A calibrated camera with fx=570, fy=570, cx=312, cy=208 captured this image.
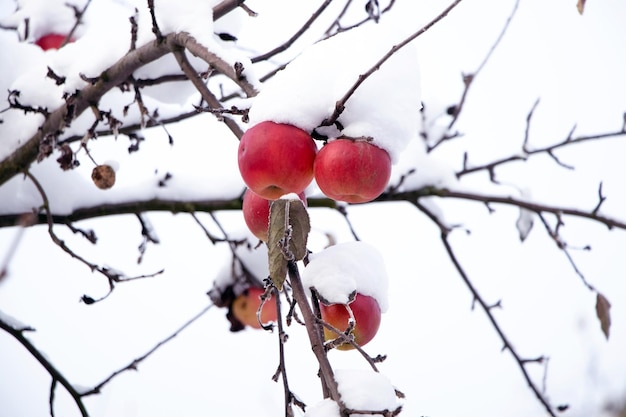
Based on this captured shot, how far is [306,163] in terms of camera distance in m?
1.02

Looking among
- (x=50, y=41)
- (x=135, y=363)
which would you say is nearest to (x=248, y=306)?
(x=135, y=363)

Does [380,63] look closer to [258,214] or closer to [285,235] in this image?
[285,235]

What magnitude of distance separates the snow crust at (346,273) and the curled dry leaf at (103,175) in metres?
0.92

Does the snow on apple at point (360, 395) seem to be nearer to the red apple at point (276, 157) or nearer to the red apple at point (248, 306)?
the red apple at point (276, 157)

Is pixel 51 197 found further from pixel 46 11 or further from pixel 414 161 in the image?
pixel 414 161

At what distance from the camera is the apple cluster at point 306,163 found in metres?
0.97

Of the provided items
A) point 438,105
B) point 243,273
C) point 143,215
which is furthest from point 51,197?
point 438,105

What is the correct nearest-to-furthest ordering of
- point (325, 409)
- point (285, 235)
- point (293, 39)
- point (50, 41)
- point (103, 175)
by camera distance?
point (325, 409), point (285, 235), point (103, 175), point (293, 39), point (50, 41)

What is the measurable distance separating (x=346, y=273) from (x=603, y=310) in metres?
1.13

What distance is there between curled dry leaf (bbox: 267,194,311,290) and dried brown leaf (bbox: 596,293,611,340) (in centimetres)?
122

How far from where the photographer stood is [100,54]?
1676mm

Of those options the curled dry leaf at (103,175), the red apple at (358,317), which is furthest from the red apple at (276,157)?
the curled dry leaf at (103,175)

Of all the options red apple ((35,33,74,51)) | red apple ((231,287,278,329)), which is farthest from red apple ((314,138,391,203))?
red apple ((35,33,74,51))

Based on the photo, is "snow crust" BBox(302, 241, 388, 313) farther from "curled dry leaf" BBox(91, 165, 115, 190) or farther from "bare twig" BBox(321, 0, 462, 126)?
"curled dry leaf" BBox(91, 165, 115, 190)
